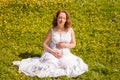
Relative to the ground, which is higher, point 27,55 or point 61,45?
point 61,45

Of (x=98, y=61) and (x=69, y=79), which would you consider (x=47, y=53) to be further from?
(x=98, y=61)

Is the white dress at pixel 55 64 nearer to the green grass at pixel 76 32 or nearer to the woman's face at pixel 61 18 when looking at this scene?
the green grass at pixel 76 32

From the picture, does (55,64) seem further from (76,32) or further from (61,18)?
(76,32)

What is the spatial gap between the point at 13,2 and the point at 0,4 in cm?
63

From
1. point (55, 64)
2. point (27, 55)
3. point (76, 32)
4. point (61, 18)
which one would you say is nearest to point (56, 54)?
point (55, 64)

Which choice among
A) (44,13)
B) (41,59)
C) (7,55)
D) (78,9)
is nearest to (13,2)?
(44,13)

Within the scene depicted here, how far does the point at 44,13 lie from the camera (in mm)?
16391

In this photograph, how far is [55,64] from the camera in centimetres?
1120

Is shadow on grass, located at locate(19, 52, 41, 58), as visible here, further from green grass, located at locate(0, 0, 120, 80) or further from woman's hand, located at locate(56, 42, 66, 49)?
woman's hand, located at locate(56, 42, 66, 49)

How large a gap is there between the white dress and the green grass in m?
0.20

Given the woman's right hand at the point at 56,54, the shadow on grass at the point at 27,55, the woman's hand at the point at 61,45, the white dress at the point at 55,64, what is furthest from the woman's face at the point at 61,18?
the shadow on grass at the point at 27,55

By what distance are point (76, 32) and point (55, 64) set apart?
12.5 ft

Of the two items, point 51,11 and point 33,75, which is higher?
point 51,11

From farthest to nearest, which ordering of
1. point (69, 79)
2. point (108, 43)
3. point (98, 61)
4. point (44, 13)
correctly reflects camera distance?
point (44, 13)
point (108, 43)
point (98, 61)
point (69, 79)
